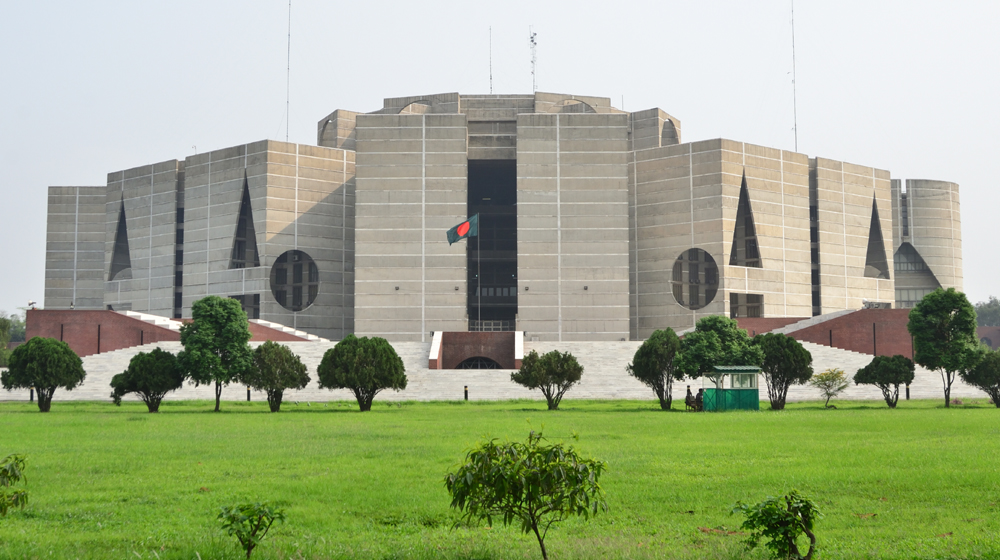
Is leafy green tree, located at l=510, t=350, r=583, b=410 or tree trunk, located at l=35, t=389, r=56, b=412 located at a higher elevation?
leafy green tree, located at l=510, t=350, r=583, b=410

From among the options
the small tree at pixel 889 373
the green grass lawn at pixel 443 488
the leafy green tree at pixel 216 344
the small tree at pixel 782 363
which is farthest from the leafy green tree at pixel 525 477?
the small tree at pixel 889 373

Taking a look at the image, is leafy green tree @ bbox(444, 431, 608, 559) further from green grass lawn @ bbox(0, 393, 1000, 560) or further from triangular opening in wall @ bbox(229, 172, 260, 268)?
triangular opening in wall @ bbox(229, 172, 260, 268)

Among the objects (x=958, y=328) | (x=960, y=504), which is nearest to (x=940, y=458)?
(x=960, y=504)

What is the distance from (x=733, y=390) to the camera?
→ 2892cm

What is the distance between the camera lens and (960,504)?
9602mm

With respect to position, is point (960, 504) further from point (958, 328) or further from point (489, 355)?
point (489, 355)

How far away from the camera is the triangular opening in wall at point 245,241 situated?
62.9m

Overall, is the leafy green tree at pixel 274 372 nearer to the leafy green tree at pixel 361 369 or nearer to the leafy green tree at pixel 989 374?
the leafy green tree at pixel 361 369

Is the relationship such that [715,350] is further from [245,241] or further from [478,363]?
[245,241]

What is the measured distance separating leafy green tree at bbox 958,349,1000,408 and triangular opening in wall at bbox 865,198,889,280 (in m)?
38.8

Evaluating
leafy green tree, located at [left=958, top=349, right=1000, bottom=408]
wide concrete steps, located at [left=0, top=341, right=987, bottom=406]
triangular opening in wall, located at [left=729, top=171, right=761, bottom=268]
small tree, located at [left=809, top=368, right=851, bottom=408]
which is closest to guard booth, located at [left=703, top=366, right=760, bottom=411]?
small tree, located at [left=809, top=368, right=851, bottom=408]

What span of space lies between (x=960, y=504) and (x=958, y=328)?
2508 cm

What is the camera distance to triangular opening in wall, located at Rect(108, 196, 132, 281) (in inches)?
2744

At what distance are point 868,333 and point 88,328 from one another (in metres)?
42.2
